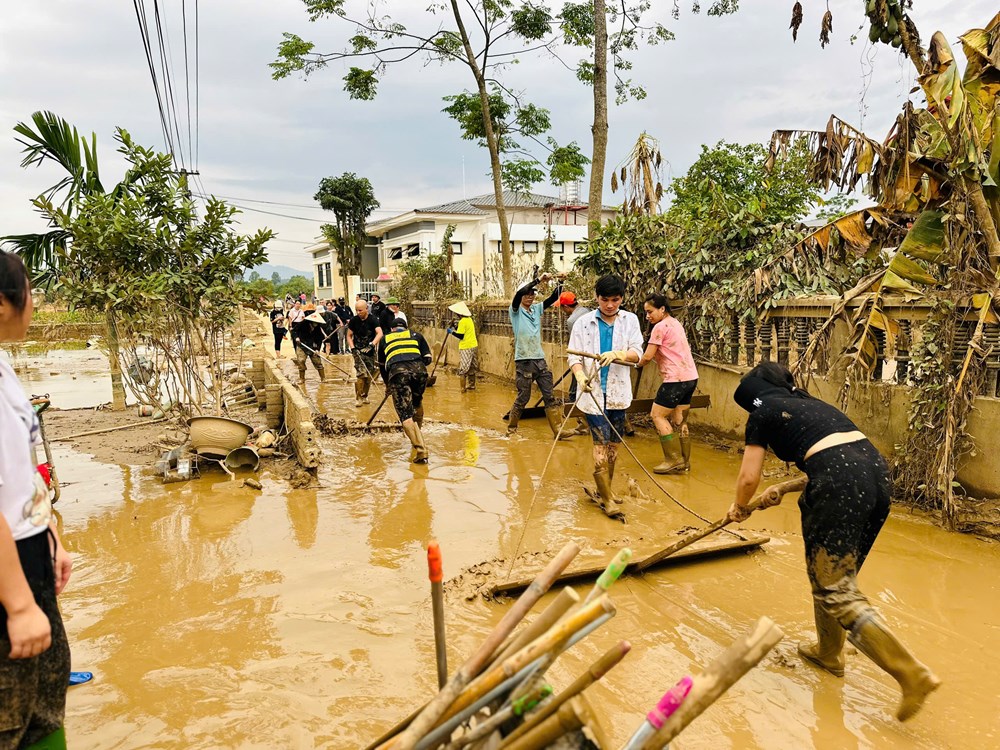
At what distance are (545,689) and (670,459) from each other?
519 centimetres

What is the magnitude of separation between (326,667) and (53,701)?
1.53 metres

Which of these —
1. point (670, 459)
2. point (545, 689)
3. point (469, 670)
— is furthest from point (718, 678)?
point (670, 459)

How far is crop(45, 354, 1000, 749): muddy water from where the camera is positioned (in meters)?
2.87

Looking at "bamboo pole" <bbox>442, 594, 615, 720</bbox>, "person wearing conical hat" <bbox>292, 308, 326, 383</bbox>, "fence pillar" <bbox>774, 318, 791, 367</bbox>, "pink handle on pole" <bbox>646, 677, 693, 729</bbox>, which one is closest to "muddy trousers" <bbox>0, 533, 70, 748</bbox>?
"bamboo pole" <bbox>442, 594, 615, 720</bbox>

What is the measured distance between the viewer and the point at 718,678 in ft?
4.81

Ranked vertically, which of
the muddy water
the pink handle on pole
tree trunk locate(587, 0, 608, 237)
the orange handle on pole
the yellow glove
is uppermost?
tree trunk locate(587, 0, 608, 237)

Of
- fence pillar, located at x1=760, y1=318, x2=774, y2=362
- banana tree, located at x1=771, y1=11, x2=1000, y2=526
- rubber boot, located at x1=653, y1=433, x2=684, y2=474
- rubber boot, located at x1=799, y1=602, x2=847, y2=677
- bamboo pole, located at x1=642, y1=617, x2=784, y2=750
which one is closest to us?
bamboo pole, located at x1=642, y1=617, x2=784, y2=750

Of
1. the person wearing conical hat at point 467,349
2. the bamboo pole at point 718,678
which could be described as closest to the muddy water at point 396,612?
the bamboo pole at point 718,678

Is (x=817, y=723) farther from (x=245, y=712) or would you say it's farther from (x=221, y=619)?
(x=221, y=619)

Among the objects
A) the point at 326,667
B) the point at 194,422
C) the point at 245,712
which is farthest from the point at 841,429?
the point at 194,422

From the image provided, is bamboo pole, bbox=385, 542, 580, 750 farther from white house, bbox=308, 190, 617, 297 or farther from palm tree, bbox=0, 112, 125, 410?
white house, bbox=308, 190, 617, 297

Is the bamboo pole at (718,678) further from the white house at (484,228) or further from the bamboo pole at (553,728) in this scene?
the white house at (484,228)

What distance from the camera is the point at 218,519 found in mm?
5566

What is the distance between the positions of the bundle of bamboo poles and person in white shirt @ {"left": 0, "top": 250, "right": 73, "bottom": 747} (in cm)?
103
